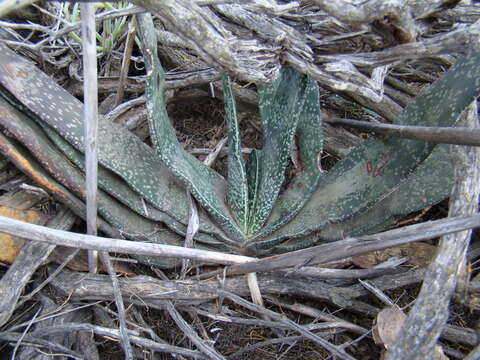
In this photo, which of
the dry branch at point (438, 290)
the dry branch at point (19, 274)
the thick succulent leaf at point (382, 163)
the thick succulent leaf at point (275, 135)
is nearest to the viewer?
the dry branch at point (438, 290)

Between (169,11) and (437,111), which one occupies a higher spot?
(169,11)

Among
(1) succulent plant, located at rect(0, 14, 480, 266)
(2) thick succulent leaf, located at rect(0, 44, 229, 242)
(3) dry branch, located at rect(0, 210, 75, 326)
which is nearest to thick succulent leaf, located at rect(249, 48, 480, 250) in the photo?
(1) succulent plant, located at rect(0, 14, 480, 266)

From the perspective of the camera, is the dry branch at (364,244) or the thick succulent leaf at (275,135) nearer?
the dry branch at (364,244)

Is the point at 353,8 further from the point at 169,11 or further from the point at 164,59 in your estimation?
the point at 164,59

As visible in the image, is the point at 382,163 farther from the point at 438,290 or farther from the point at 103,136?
the point at 103,136

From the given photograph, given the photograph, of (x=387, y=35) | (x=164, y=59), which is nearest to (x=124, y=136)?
(x=164, y=59)

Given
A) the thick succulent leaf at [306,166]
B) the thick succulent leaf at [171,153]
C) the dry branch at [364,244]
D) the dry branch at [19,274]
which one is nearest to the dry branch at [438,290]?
the dry branch at [364,244]

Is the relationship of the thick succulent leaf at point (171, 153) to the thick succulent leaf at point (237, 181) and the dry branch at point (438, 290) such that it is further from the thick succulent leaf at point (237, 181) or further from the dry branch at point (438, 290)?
the dry branch at point (438, 290)

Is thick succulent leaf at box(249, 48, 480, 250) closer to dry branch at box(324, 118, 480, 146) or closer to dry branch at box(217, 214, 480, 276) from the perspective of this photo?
dry branch at box(324, 118, 480, 146)
